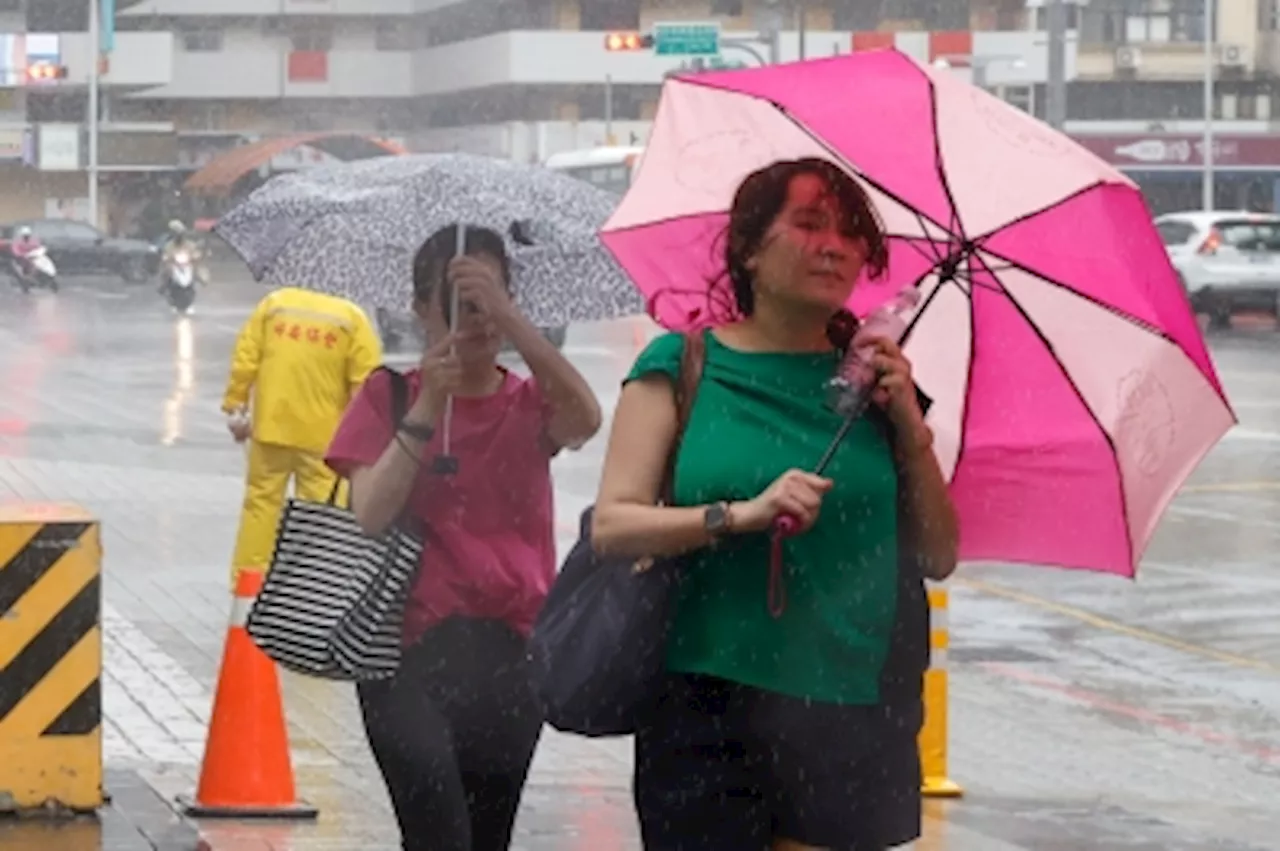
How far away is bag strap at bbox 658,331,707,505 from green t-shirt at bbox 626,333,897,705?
1cm

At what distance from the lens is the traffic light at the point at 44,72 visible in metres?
74.8

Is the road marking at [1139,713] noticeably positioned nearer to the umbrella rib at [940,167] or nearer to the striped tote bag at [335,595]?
the striped tote bag at [335,595]

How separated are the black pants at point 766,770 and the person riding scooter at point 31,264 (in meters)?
52.1

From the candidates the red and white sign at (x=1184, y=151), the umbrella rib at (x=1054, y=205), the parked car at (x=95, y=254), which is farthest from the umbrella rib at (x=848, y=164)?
the red and white sign at (x=1184, y=151)

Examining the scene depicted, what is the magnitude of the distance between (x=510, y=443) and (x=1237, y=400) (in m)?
21.9

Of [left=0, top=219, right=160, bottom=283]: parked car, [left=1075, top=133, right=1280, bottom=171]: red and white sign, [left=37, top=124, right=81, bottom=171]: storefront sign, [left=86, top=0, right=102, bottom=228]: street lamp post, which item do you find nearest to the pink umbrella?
[left=0, top=219, right=160, bottom=283]: parked car

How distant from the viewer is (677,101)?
16.6 feet

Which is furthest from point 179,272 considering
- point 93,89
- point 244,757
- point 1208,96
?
point 244,757

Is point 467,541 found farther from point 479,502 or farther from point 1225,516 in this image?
point 1225,516

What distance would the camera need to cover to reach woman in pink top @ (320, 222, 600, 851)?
547cm

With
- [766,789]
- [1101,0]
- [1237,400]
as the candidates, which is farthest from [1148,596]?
[1101,0]

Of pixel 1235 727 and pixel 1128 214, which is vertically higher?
pixel 1128 214

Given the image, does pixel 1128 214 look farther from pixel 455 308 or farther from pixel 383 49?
pixel 383 49

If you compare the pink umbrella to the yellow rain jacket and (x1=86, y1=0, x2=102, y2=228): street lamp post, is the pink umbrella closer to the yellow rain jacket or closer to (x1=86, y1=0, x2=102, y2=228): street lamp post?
the yellow rain jacket
